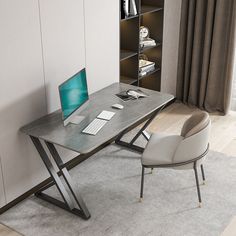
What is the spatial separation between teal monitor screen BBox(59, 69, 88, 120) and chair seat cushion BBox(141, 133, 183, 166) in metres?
0.68

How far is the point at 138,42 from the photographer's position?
4.79 metres

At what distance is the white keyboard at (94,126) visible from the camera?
353 cm

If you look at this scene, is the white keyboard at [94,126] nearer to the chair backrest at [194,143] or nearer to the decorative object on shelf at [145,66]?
the chair backrest at [194,143]

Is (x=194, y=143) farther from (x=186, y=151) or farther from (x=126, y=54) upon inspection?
A: (x=126, y=54)

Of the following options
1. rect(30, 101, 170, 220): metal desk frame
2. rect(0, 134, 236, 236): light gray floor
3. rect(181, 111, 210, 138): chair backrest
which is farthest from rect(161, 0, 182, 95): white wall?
rect(30, 101, 170, 220): metal desk frame

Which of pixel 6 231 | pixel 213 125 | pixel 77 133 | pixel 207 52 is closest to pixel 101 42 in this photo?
pixel 77 133

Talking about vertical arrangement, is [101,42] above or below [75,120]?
above

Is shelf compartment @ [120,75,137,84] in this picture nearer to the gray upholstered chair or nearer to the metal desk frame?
the gray upholstered chair

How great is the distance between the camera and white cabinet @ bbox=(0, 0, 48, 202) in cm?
332

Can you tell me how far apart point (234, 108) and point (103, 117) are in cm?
229

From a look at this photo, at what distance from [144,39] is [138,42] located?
353 mm

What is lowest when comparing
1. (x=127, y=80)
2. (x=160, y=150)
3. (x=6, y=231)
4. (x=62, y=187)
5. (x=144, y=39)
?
(x=6, y=231)

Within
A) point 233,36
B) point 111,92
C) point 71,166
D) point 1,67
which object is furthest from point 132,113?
point 233,36

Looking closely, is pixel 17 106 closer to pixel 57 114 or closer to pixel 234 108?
pixel 57 114
